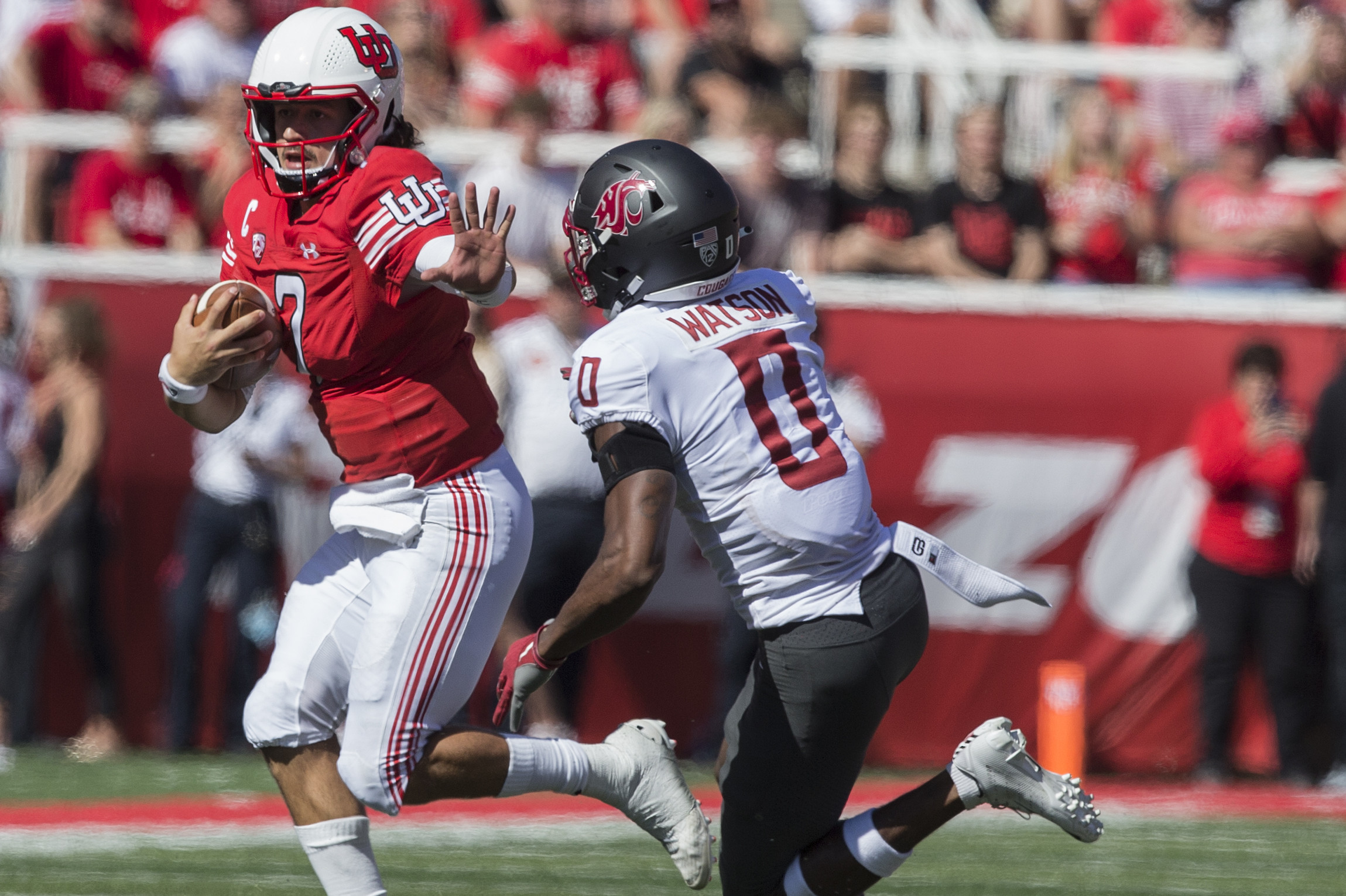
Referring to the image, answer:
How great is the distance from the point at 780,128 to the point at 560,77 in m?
1.54

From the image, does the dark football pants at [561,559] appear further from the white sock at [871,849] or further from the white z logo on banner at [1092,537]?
the white sock at [871,849]

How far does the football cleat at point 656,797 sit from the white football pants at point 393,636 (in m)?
0.37

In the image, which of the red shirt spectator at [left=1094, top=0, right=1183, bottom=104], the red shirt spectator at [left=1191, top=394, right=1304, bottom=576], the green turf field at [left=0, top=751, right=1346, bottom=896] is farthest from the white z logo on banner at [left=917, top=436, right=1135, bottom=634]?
the red shirt spectator at [left=1094, top=0, right=1183, bottom=104]

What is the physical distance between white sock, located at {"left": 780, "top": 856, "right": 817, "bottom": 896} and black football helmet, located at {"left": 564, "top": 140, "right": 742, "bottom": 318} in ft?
4.16

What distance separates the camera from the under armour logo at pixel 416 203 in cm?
384

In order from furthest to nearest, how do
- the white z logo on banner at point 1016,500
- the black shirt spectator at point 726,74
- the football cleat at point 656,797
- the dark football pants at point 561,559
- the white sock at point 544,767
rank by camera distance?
the black shirt spectator at point 726,74, the white z logo on banner at point 1016,500, the dark football pants at point 561,559, the football cleat at point 656,797, the white sock at point 544,767

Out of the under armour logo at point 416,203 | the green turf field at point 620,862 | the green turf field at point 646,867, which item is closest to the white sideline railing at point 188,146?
the green turf field at point 620,862

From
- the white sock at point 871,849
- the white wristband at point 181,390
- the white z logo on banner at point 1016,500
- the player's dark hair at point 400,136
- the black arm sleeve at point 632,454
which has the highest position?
the player's dark hair at point 400,136

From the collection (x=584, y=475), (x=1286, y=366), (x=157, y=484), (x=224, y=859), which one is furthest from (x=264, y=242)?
(x=1286, y=366)

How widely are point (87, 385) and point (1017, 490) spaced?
4.34 m

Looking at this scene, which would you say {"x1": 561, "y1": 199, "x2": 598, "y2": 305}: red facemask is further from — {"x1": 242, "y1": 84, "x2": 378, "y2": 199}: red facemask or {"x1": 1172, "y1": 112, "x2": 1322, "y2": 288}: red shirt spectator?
{"x1": 1172, "y1": 112, "x2": 1322, "y2": 288}: red shirt spectator

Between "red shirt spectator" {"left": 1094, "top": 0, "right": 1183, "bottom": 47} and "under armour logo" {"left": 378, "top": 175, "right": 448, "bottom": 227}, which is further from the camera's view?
"red shirt spectator" {"left": 1094, "top": 0, "right": 1183, "bottom": 47}

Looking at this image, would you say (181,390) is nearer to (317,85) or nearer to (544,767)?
(317,85)

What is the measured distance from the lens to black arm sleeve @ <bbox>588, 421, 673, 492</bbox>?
3619 mm
